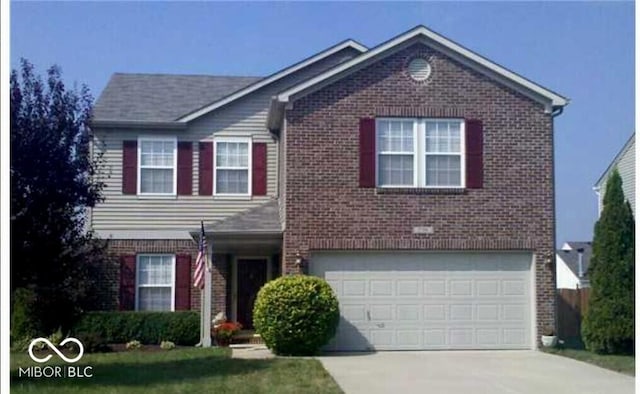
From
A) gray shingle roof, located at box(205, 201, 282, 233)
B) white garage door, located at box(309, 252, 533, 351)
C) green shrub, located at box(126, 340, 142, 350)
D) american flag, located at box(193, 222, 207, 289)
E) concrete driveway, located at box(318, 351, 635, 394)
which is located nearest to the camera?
concrete driveway, located at box(318, 351, 635, 394)

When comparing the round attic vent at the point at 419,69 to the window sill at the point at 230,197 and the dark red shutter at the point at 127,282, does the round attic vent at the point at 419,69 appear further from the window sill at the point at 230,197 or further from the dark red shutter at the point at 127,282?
the dark red shutter at the point at 127,282

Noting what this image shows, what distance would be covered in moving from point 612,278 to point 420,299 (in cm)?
302

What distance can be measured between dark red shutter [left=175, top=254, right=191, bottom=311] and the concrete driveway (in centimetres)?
445

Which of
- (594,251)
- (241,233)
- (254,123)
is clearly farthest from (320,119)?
(594,251)

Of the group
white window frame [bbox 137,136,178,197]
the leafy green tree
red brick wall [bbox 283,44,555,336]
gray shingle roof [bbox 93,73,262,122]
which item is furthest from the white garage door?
gray shingle roof [bbox 93,73,262,122]

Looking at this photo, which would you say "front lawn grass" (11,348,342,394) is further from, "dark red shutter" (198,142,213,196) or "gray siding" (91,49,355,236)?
"dark red shutter" (198,142,213,196)

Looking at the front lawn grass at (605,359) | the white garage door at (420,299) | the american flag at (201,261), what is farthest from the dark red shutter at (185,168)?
the front lawn grass at (605,359)

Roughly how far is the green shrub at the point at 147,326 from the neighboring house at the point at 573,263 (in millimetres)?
9645

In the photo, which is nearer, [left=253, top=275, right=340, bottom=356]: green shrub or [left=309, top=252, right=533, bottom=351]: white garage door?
[left=253, top=275, right=340, bottom=356]: green shrub

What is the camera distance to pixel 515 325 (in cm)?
1523

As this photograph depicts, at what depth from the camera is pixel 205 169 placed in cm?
1814

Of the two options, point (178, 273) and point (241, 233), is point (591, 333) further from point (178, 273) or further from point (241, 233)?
point (178, 273)

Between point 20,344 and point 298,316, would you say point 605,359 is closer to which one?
point 298,316

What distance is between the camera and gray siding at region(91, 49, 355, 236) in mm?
17875
